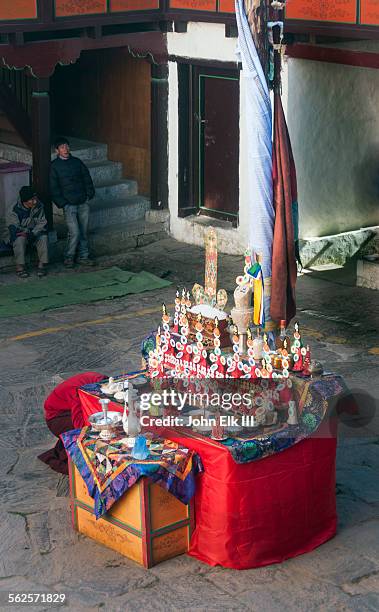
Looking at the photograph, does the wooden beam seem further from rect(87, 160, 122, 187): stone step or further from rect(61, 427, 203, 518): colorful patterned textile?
rect(61, 427, 203, 518): colorful patterned textile

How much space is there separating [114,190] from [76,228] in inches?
83.7

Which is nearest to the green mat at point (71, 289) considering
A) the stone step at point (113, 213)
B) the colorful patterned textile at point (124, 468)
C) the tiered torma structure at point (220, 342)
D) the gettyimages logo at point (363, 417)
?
the stone step at point (113, 213)

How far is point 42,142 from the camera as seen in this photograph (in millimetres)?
16406

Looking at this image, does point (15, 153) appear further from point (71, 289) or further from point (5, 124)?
point (71, 289)

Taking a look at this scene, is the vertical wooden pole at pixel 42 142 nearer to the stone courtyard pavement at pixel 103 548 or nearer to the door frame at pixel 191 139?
the door frame at pixel 191 139

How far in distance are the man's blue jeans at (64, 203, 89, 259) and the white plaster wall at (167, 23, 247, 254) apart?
72.2 inches

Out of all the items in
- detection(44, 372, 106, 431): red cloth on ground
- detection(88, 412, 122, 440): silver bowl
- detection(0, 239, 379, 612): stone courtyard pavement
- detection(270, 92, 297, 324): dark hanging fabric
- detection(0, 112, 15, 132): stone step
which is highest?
detection(270, 92, 297, 324): dark hanging fabric

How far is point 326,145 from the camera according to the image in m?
16.4

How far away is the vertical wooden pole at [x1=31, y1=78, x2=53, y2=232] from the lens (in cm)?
1630

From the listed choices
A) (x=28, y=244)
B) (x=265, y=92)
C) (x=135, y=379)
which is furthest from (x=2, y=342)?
(x=265, y=92)

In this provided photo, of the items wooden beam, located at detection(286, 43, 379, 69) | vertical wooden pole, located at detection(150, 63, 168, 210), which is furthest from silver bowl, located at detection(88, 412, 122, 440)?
vertical wooden pole, located at detection(150, 63, 168, 210)

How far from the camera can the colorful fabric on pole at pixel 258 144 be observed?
950 cm

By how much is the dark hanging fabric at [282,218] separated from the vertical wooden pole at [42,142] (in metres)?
7.20

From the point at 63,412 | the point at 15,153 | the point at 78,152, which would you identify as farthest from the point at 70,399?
the point at 15,153
